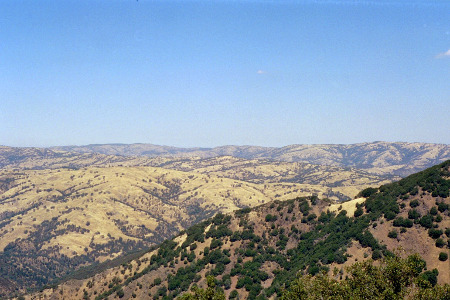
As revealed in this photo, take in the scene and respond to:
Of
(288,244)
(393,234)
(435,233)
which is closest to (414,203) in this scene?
(435,233)

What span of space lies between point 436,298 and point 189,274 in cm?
7642

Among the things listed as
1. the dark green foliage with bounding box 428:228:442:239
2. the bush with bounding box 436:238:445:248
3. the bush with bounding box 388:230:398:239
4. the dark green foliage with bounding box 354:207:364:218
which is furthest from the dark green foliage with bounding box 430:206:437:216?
the dark green foliage with bounding box 354:207:364:218

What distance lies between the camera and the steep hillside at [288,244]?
7988 cm

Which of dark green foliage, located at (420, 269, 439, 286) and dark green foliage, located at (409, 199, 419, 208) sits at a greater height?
dark green foliage, located at (409, 199, 419, 208)

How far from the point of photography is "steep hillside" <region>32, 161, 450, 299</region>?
7988cm

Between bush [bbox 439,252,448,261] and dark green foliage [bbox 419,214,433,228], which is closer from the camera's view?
bush [bbox 439,252,448,261]

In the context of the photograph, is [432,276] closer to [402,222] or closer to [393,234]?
[393,234]

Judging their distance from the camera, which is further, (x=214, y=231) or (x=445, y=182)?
(x=214, y=231)

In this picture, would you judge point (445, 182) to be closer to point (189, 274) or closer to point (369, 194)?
point (369, 194)

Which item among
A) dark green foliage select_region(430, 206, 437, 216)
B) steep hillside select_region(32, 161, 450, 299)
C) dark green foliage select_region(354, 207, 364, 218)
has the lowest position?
steep hillside select_region(32, 161, 450, 299)

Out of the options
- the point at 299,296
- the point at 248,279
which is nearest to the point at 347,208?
the point at 248,279

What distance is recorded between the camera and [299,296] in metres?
43.8

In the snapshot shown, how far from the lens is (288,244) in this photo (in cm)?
10800

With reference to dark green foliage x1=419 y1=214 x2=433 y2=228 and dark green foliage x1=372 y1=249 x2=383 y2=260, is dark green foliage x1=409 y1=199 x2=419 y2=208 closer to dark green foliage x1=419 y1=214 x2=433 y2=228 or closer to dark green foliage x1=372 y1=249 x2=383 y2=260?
dark green foliage x1=419 y1=214 x2=433 y2=228
